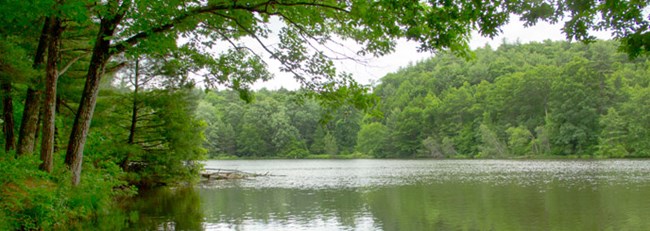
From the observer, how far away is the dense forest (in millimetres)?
76044

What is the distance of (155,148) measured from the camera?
28.0m

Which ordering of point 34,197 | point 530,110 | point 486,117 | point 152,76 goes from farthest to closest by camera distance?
point 486,117
point 530,110
point 152,76
point 34,197

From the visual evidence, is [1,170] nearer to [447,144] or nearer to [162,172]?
[162,172]

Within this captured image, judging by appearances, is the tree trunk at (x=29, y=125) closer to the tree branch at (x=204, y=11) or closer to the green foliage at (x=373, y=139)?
the tree branch at (x=204, y=11)

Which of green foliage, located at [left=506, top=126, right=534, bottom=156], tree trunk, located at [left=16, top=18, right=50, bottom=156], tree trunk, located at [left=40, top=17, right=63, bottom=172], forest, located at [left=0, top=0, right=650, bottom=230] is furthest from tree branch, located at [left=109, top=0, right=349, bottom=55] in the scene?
green foliage, located at [left=506, top=126, right=534, bottom=156]

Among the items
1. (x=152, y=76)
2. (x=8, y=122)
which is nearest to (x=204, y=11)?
(x=8, y=122)

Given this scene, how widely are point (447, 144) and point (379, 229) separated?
86.0 m

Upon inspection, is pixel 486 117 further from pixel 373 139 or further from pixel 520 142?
pixel 373 139

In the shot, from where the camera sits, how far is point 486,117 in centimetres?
10012

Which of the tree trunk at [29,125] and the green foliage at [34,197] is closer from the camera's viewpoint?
the green foliage at [34,197]

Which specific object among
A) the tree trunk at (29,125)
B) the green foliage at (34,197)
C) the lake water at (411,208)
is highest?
the tree trunk at (29,125)

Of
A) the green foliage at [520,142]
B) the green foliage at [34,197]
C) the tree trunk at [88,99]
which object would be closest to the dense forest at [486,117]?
the green foliage at [520,142]

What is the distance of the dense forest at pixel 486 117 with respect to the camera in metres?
76.0

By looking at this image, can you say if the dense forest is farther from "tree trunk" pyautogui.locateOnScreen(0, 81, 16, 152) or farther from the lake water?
"tree trunk" pyautogui.locateOnScreen(0, 81, 16, 152)
